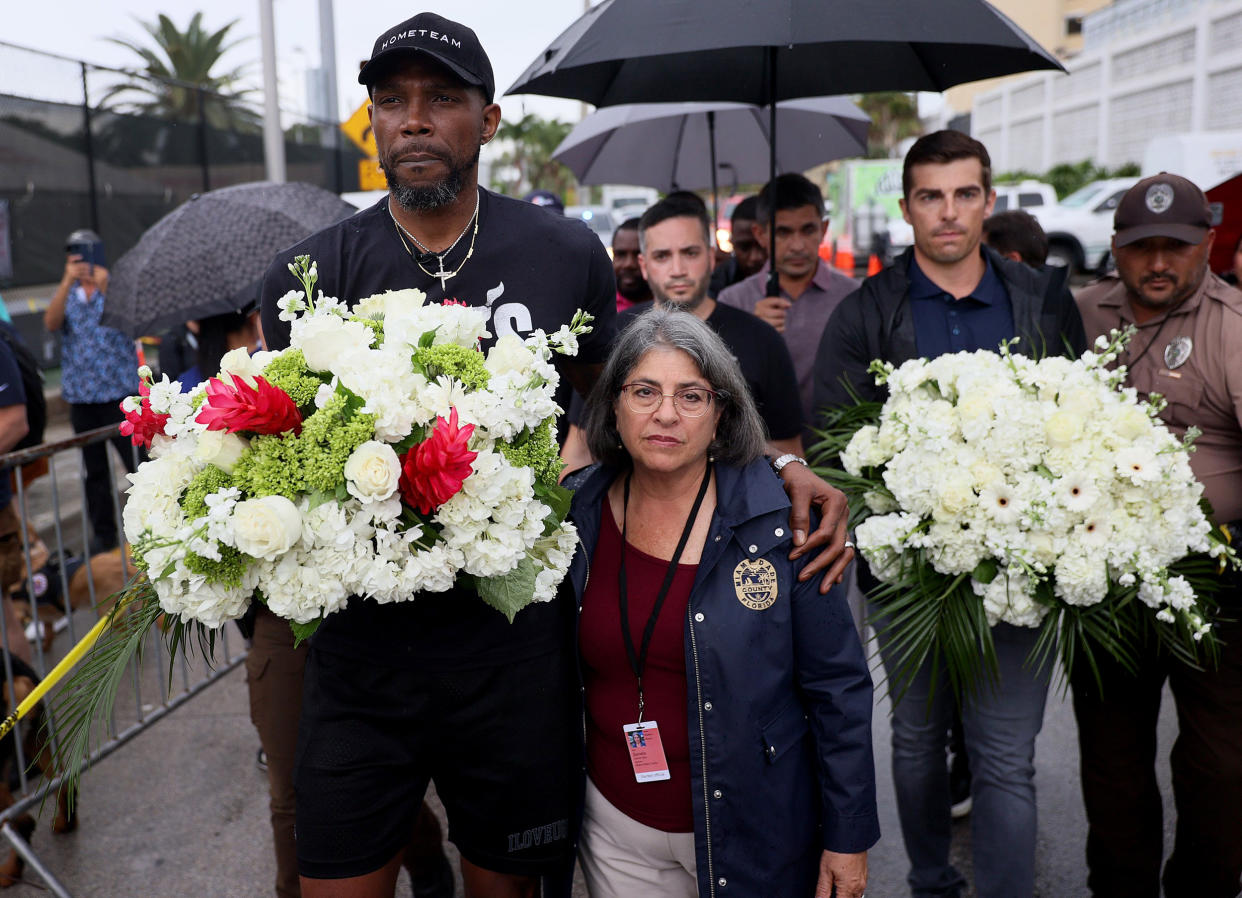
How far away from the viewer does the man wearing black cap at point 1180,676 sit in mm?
3273

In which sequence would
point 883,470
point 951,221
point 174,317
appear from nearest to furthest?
point 883,470
point 951,221
point 174,317

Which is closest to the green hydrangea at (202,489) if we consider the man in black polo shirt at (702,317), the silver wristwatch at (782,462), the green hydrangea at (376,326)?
the green hydrangea at (376,326)

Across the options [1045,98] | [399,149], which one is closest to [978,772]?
[399,149]

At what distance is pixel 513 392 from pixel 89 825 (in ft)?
10.4

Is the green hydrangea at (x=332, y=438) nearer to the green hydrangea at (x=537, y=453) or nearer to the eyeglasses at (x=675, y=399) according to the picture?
the green hydrangea at (x=537, y=453)

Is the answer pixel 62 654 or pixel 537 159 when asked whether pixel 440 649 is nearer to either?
pixel 62 654

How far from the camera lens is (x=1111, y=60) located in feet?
120

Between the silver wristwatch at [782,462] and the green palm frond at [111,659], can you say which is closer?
the green palm frond at [111,659]

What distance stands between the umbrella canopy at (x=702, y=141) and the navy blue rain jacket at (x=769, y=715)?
4729 mm

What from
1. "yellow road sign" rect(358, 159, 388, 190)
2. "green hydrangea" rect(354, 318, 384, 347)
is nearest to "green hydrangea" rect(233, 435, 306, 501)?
"green hydrangea" rect(354, 318, 384, 347)

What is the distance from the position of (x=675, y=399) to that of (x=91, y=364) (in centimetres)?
615

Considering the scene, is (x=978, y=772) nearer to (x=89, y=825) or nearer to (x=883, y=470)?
(x=883, y=470)

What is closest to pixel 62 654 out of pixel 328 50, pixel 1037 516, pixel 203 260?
pixel 203 260

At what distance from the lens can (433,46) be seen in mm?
2596
